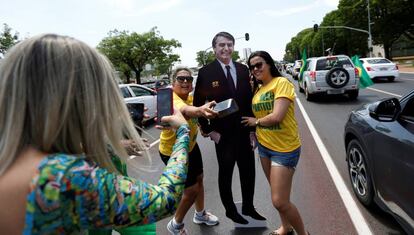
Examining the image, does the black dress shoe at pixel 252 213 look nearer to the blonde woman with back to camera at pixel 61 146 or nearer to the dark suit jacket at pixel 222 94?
the dark suit jacket at pixel 222 94

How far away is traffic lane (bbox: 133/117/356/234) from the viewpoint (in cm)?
383

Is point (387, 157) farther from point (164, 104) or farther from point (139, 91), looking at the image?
point (139, 91)

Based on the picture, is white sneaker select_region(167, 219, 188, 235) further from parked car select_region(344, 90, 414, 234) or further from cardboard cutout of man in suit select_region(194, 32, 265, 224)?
parked car select_region(344, 90, 414, 234)

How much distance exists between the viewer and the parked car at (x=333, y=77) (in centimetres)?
1430

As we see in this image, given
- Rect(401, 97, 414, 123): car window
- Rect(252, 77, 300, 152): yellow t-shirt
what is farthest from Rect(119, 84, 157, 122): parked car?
Rect(401, 97, 414, 123): car window

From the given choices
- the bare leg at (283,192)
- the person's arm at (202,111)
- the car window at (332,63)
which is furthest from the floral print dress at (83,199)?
the car window at (332,63)

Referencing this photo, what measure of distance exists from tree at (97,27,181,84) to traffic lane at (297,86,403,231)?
1369 inches

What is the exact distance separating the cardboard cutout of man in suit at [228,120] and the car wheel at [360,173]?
3.90ft

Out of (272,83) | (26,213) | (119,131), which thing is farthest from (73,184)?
(272,83)

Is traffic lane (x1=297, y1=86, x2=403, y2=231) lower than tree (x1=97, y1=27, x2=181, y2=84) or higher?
lower

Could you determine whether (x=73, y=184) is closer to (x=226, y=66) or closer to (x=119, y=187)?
(x=119, y=187)

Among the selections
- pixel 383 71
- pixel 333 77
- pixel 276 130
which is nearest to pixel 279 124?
pixel 276 130

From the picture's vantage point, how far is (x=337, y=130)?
9.29 meters

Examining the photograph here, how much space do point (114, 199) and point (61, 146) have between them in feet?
0.81
